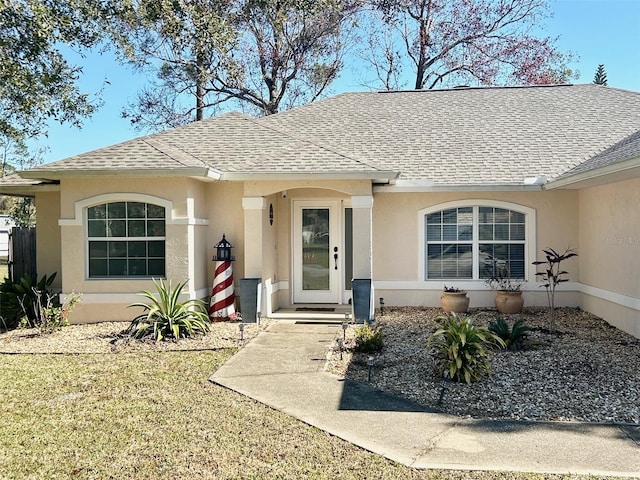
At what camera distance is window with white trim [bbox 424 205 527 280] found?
12.0 metres

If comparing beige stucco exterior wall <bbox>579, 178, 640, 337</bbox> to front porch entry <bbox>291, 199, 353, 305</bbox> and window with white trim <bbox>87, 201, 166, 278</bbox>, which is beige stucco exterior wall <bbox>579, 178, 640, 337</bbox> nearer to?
front porch entry <bbox>291, 199, 353, 305</bbox>

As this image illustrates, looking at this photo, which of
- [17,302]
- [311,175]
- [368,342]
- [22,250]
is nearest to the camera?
[368,342]

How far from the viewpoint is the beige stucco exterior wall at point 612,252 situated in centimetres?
908

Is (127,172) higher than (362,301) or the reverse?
higher

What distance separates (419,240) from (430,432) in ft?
24.2

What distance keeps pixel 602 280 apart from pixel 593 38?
8.28 m

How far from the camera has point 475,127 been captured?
13992mm

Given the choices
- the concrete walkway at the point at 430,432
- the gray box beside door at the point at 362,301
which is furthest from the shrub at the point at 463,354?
the gray box beside door at the point at 362,301

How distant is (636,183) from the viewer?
8898 mm

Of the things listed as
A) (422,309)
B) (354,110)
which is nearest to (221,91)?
(354,110)

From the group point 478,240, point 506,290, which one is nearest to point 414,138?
point 478,240

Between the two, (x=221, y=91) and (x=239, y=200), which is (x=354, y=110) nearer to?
(x=239, y=200)

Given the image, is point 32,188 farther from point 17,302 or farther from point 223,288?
point 223,288

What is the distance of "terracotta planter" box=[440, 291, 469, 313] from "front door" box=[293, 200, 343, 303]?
245 centimetres
